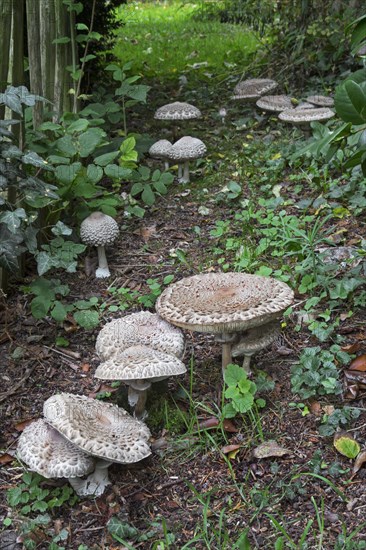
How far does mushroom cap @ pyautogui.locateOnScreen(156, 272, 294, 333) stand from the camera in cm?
340

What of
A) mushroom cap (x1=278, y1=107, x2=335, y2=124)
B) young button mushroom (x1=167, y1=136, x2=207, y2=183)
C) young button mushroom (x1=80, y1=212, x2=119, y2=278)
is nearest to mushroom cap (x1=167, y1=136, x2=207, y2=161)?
young button mushroom (x1=167, y1=136, x2=207, y2=183)

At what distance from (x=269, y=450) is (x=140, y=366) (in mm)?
799

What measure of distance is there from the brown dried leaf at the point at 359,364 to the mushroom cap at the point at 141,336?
3.21 feet

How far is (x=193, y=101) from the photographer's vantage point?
8273mm

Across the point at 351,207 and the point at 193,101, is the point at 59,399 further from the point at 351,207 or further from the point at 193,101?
the point at 193,101

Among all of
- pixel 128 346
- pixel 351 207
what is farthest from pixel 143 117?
pixel 128 346

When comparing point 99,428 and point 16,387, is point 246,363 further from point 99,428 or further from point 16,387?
point 16,387

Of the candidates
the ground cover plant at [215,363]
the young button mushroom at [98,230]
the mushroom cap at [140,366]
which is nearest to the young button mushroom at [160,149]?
the ground cover plant at [215,363]

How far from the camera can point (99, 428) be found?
330 centimetres

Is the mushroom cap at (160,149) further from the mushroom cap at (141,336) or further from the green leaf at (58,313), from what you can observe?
the mushroom cap at (141,336)

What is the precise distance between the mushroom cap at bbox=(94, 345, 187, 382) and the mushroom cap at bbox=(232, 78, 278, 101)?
179 inches

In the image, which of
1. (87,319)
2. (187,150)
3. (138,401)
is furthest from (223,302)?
(187,150)

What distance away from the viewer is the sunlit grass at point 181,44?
9.86m

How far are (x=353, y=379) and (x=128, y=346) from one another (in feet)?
4.06
